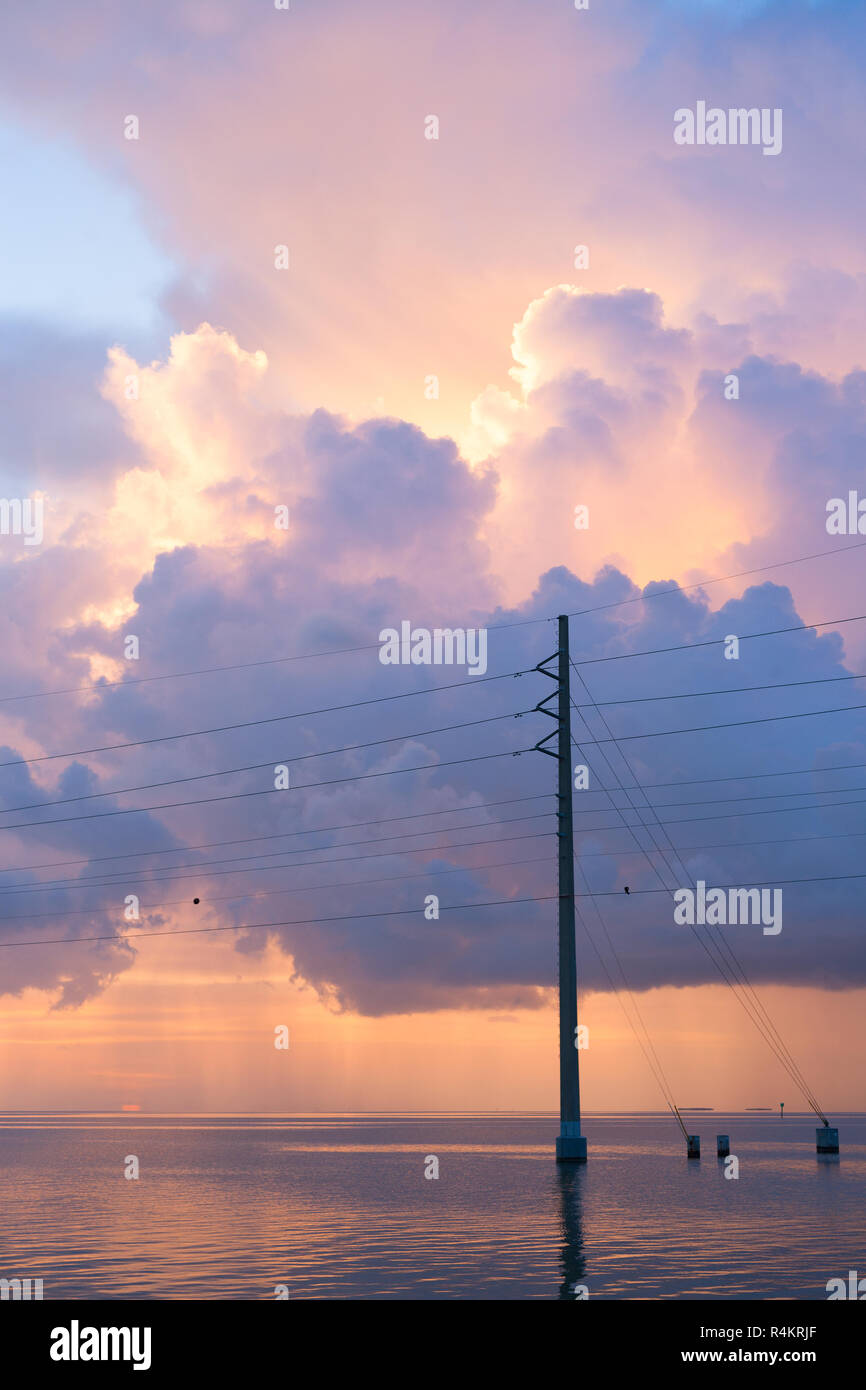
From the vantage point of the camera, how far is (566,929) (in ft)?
245

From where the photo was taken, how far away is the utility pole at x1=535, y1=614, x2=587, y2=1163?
241 ft

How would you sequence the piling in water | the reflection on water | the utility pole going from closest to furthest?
1. the reflection on water
2. the utility pole
3. the piling in water

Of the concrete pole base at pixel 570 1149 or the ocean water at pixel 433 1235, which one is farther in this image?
the concrete pole base at pixel 570 1149

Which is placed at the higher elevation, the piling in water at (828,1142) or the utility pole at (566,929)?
the utility pole at (566,929)

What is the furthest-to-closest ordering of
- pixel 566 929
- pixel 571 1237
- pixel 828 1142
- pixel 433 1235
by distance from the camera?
pixel 828 1142 → pixel 566 929 → pixel 433 1235 → pixel 571 1237

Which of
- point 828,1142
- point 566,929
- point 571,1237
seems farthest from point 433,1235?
point 828,1142

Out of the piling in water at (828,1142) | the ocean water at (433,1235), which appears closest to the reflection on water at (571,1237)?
the ocean water at (433,1235)

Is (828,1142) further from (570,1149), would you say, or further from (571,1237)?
(571,1237)

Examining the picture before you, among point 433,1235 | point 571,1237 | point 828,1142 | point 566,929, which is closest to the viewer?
point 571,1237

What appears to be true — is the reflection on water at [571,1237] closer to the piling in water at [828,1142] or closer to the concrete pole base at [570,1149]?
the concrete pole base at [570,1149]

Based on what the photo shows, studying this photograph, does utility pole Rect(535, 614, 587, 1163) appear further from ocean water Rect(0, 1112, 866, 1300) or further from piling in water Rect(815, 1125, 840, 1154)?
piling in water Rect(815, 1125, 840, 1154)

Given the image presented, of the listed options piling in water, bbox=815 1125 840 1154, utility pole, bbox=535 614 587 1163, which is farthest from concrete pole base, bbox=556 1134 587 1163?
piling in water, bbox=815 1125 840 1154

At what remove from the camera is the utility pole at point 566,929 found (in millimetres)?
73562

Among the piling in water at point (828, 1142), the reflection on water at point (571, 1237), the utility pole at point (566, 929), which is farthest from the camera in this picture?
the piling in water at point (828, 1142)
